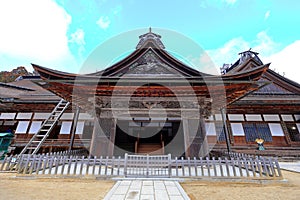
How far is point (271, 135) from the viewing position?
12727 millimetres

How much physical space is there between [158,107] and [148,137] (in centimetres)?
494

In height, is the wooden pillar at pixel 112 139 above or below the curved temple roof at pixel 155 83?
below

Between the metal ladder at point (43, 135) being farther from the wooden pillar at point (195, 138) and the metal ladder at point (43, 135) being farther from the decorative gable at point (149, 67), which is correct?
the wooden pillar at point (195, 138)

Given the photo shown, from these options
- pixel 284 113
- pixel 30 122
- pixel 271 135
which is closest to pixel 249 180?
pixel 271 135

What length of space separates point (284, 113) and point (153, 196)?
15.4 m

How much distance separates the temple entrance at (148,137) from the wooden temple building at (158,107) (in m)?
0.08

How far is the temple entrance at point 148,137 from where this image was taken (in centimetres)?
1092

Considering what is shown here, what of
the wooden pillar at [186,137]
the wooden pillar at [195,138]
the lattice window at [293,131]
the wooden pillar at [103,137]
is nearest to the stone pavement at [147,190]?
the wooden pillar at [186,137]

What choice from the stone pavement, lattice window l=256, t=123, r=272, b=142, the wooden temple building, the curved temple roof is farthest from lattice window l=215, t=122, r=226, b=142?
the stone pavement

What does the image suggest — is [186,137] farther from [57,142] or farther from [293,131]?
[293,131]

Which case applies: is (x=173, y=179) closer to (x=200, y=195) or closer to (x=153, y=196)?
(x=200, y=195)

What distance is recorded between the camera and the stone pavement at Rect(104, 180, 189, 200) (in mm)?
3670

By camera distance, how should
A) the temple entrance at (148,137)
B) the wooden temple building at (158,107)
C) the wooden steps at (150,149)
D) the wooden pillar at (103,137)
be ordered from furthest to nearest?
the temple entrance at (148,137) < the wooden steps at (150,149) < the wooden pillar at (103,137) < the wooden temple building at (158,107)

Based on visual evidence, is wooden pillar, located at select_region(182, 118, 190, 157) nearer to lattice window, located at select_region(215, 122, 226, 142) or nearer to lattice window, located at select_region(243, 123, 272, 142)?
lattice window, located at select_region(215, 122, 226, 142)
